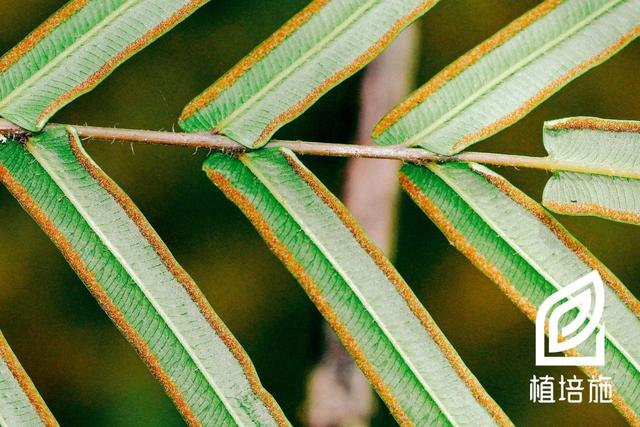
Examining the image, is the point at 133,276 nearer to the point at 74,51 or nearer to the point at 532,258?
the point at 74,51

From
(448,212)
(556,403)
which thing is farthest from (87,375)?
(556,403)

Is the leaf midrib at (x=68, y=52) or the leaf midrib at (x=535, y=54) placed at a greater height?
the leaf midrib at (x=535, y=54)

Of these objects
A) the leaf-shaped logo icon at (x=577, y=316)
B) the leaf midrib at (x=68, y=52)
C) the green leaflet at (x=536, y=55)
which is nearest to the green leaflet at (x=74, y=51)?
the leaf midrib at (x=68, y=52)

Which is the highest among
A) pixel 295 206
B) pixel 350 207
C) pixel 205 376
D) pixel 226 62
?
pixel 226 62

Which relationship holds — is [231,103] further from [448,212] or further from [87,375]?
[87,375]

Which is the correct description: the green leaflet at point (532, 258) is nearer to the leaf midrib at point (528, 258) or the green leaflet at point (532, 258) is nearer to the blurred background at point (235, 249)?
the leaf midrib at point (528, 258)

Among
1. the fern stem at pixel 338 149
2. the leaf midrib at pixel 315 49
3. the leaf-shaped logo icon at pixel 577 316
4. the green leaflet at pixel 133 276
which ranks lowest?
the green leaflet at pixel 133 276
